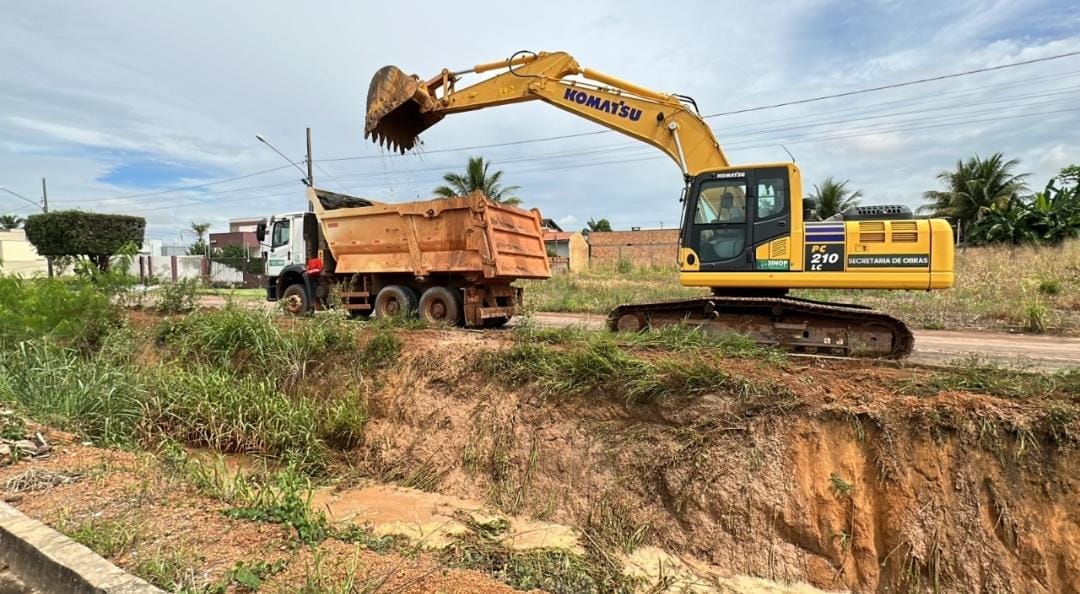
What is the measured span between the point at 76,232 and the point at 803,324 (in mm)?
32822

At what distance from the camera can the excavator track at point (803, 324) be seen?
7.04 m

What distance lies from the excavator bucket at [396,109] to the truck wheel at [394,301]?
2.51 metres

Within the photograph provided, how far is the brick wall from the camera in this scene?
118 ft

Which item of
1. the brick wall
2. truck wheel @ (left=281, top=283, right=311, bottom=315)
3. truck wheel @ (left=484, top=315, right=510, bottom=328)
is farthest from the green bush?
the brick wall

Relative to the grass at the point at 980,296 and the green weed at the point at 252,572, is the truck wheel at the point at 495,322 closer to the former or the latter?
the grass at the point at 980,296

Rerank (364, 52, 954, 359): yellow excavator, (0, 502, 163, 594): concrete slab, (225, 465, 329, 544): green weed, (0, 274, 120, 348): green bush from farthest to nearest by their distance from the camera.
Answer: (0, 274, 120, 348): green bush, (364, 52, 954, 359): yellow excavator, (225, 465, 329, 544): green weed, (0, 502, 163, 594): concrete slab

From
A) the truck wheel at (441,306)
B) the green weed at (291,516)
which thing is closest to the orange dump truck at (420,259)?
the truck wheel at (441,306)

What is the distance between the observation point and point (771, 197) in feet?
24.4

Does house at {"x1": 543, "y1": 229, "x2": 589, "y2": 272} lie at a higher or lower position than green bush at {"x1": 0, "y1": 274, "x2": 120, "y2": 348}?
higher

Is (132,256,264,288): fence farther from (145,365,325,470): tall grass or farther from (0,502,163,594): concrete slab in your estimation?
(0,502,163,594): concrete slab

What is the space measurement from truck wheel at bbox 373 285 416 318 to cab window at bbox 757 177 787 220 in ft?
19.5

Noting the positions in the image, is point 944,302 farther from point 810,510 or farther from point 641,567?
point 641,567

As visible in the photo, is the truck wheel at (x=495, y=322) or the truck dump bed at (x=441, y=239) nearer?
the truck dump bed at (x=441, y=239)

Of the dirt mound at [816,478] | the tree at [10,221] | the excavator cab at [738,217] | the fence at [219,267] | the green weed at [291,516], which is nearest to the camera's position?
the green weed at [291,516]
